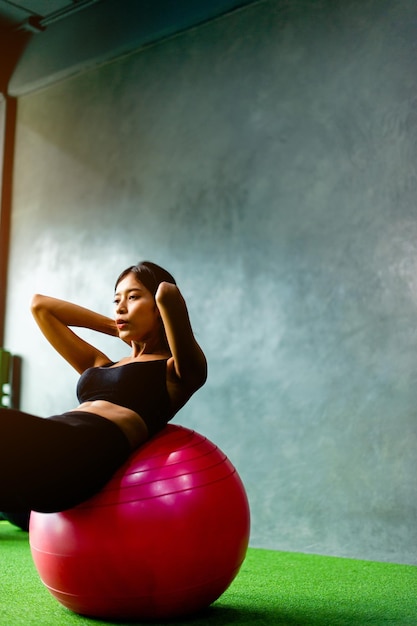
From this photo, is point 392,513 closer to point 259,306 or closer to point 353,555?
point 353,555

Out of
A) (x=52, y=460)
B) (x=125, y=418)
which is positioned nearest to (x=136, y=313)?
(x=125, y=418)

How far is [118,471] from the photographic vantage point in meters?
1.93

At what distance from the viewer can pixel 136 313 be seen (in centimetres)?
218

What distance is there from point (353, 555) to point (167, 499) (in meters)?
1.81

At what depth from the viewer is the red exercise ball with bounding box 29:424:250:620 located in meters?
1.83

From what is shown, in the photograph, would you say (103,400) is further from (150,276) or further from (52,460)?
(150,276)

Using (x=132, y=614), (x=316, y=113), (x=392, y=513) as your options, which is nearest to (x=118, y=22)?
(x=316, y=113)

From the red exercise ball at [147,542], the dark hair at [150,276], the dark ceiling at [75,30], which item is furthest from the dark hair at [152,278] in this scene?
the dark ceiling at [75,30]

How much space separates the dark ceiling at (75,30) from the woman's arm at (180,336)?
2.88 m

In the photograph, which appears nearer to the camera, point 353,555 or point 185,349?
point 185,349

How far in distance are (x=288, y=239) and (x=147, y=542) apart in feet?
7.59

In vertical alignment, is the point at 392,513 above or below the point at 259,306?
below

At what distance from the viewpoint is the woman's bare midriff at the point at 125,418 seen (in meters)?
1.97

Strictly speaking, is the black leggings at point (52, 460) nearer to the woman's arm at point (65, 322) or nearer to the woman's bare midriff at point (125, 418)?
the woman's bare midriff at point (125, 418)
